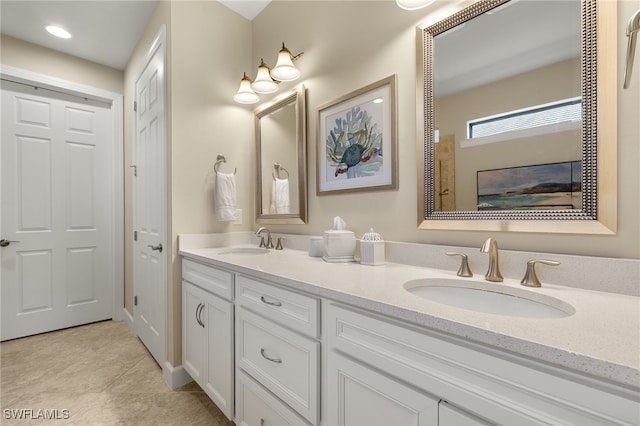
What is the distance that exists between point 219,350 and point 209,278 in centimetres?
36

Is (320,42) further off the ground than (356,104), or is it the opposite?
(320,42)

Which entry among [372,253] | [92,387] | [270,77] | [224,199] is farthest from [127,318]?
[372,253]

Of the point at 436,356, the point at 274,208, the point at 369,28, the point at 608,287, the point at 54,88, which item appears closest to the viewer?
the point at 436,356

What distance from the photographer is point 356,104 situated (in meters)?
1.52

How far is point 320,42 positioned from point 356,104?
0.53 metres

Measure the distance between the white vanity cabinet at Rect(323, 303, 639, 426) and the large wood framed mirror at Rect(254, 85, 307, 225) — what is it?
108 centimetres

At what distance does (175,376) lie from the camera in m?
1.84

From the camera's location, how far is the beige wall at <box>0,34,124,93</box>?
2467 mm

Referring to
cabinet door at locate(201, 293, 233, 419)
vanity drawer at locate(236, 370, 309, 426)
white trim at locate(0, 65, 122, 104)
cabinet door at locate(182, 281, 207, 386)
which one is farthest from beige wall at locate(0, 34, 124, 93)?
vanity drawer at locate(236, 370, 309, 426)

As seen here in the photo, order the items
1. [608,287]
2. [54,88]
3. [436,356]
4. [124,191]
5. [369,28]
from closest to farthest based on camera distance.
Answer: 1. [436,356]
2. [608,287]
3. [369,28]
4. [54,88]
5. [124,191]

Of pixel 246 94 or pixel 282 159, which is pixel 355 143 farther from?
pixel 246 94

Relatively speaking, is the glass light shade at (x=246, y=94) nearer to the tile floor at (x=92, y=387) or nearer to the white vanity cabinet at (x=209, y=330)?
the white vanity cabinet at (x=209, y=330)

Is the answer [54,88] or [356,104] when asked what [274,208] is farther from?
[54,88]

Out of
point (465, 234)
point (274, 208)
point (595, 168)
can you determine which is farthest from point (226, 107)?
point (595, 168)
